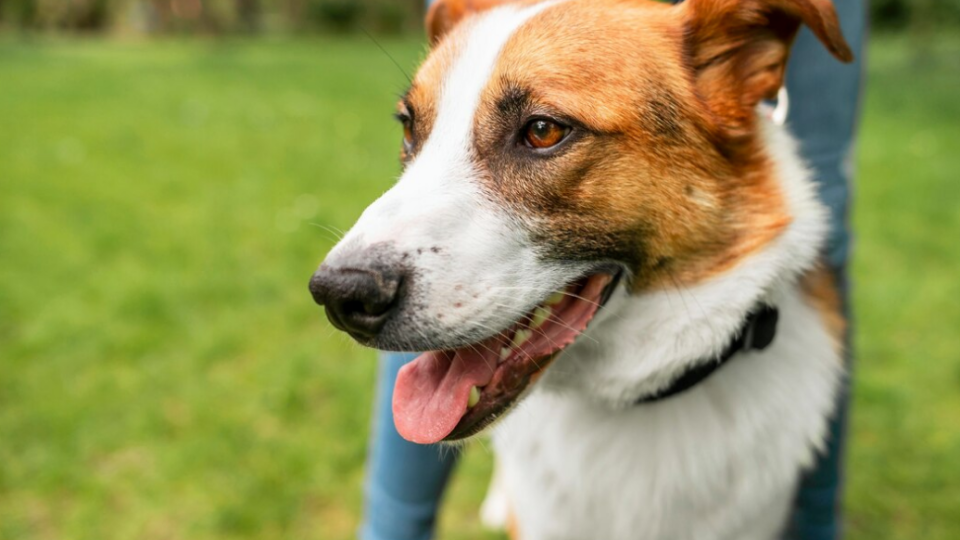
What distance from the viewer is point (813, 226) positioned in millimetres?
1974

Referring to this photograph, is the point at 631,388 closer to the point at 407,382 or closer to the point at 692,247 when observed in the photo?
the point at 692,247

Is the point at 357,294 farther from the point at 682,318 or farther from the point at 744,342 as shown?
the point at 744,342

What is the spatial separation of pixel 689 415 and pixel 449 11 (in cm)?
136

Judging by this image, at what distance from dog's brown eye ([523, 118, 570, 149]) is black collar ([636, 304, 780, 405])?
Answer: 2.13 ft

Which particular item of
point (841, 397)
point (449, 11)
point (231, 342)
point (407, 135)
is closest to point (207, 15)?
point (231, 342)

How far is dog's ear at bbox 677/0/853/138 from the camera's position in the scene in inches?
74.8

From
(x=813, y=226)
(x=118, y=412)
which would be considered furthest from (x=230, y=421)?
(x=813, y=226)

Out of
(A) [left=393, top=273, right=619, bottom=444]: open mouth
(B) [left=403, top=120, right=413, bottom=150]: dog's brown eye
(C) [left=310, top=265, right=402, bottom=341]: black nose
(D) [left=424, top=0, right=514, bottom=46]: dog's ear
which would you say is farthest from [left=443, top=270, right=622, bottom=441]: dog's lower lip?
(D) [left=424, top=0, right=514, bottom=46]: dog's ear

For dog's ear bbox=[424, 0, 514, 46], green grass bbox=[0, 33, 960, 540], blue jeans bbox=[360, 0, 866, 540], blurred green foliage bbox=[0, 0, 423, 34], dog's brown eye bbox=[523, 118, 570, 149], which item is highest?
dog's ear bbox=[424, 0, 514, 46]

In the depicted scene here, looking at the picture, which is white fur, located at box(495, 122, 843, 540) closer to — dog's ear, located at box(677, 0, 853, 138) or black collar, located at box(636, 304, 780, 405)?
black collar, located at box(636, 304, 780, 405)

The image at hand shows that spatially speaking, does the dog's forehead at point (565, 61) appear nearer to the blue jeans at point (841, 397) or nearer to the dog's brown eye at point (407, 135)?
the dog's brown eye at point (407, 135)

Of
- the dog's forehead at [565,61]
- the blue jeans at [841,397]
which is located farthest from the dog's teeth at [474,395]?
the dog's forehead at [565,61]

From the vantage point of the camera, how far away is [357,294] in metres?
1.56

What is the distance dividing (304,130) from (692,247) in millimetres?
7796
